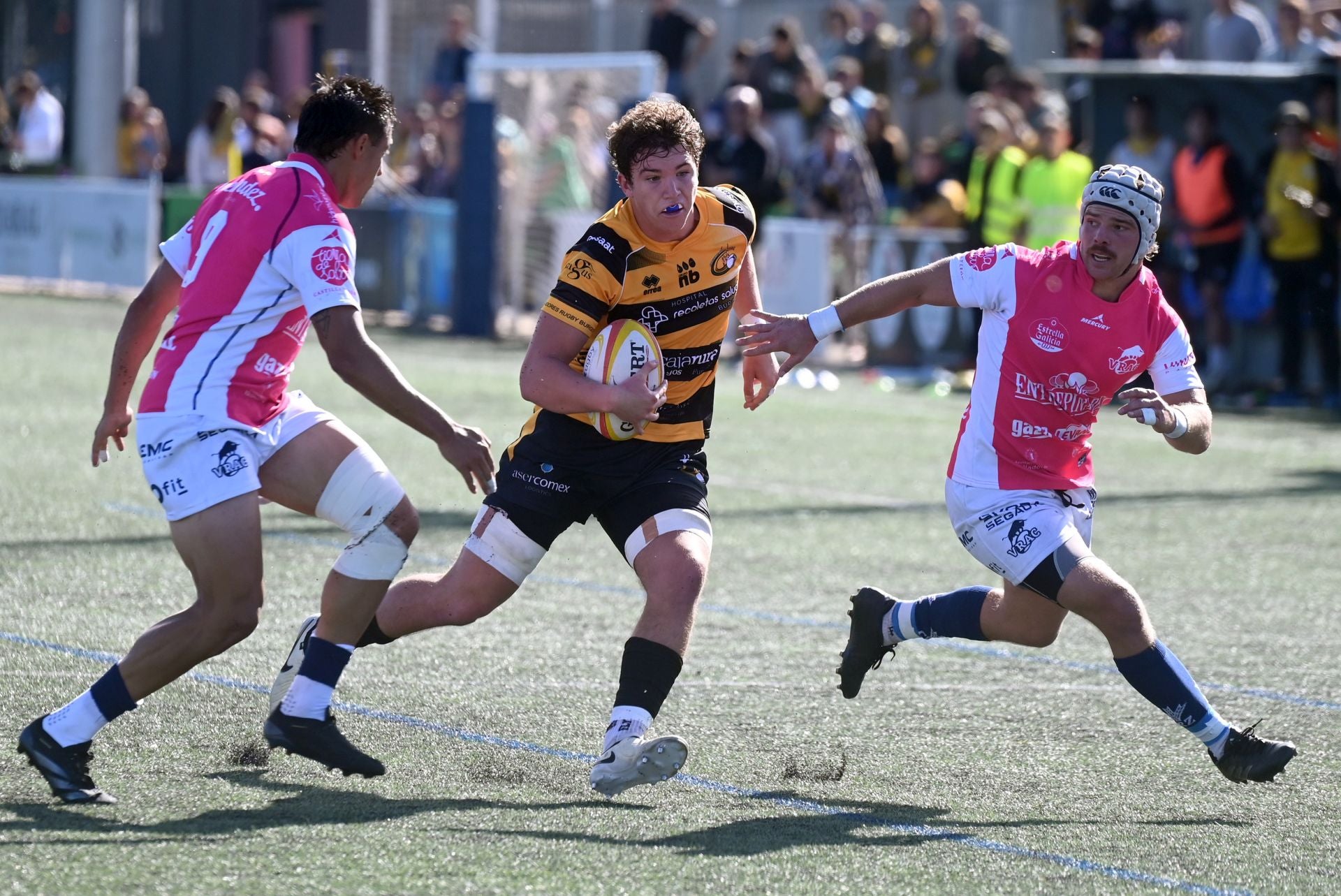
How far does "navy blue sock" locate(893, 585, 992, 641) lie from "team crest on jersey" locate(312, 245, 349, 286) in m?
2.22

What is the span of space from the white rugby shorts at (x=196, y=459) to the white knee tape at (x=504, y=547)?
738mm

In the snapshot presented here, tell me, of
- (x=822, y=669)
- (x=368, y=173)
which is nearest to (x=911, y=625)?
(x=822, y=669)

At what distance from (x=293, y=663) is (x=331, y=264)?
1.21 m

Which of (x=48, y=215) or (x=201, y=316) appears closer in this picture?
(x=201, y=316)

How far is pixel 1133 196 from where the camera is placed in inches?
219

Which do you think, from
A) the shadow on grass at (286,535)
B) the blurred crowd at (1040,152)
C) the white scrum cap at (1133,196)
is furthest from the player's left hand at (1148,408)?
the blurred crowd at (1040,152)

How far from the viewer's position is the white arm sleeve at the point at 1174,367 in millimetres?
5801

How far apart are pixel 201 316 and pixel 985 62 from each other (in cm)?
1595

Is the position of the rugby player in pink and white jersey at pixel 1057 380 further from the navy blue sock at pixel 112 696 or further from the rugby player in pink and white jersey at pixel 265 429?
the navy blue sock at pixel 112 696

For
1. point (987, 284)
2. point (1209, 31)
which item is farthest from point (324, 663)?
point (1209, 31)

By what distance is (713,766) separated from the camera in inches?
224

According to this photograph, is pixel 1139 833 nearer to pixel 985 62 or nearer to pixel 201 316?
pixel 201 316

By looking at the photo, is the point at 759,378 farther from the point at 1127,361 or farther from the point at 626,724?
the point at 626,724

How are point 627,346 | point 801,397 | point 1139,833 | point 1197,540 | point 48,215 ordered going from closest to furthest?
point 1139,833, point 627,346, point 1197,540, point 801,397, point 48,215
